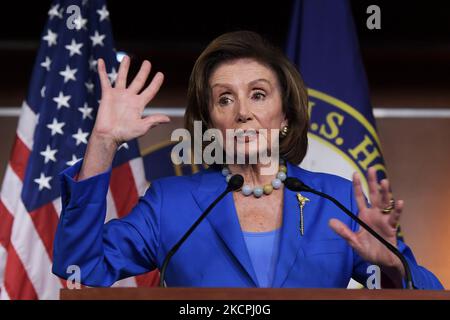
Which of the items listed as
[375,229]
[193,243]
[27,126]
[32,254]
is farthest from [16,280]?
[375,229]

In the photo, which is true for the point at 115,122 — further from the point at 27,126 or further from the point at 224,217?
the point at 27,126

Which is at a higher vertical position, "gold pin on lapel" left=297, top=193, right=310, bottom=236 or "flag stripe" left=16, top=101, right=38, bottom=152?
"flag stripe" left=16, top=101, right=38, bottom=152

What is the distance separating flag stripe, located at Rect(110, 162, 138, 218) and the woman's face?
0.96m

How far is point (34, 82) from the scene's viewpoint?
10.2ft

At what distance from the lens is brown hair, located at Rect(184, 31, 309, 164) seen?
2.19 meters

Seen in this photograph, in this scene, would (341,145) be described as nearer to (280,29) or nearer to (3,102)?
(280,29)

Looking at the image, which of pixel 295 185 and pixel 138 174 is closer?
pixel 295 185

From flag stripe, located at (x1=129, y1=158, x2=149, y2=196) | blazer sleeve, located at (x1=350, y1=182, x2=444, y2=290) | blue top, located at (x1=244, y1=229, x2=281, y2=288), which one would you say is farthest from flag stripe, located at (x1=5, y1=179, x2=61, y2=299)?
blazer sleeve, located at (x1=350, y1=182, x2=444, y2=290)

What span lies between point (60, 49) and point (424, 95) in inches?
62.0

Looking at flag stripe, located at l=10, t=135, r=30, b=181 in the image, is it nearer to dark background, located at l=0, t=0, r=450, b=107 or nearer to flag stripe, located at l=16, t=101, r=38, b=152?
flag stripe, located at l=16, t=101, r=38, b=152

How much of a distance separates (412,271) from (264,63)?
2.35ft

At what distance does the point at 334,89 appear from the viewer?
3150 mm
